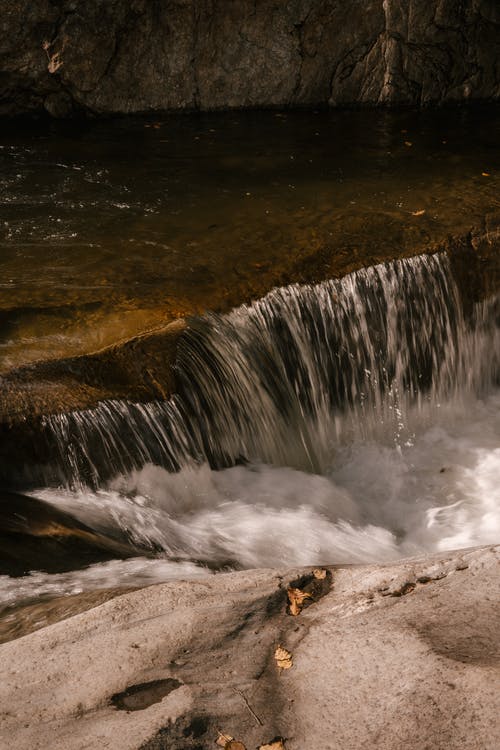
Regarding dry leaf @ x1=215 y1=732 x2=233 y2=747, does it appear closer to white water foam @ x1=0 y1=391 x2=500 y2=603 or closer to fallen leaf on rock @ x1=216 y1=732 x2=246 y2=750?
fallen leaf on rock @ x1=216 y1=732 x2=246 y2=750

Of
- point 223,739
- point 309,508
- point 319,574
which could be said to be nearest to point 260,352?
point 309,508

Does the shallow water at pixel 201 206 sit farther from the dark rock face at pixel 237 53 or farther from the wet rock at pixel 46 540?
the wet rock at pixel 46 540

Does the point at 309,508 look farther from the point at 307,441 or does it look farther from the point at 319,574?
the point at 319,574

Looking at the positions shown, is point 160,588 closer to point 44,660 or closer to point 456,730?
point 44,660

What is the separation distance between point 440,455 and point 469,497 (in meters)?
0.47

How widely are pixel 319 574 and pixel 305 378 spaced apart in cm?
254

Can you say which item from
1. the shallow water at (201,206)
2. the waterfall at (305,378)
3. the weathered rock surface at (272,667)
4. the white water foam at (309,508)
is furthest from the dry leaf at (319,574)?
the shallow water at (201,206)

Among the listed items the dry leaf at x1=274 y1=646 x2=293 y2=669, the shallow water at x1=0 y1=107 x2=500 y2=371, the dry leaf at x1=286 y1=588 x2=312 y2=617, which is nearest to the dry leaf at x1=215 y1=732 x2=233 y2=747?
the dry leaf at x1=274 y1=646 x2=293 y2=669

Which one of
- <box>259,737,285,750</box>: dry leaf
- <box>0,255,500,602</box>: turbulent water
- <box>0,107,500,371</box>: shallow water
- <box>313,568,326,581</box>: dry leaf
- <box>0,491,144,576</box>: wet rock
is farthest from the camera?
<box>0,107,500,371</box>: shallow water

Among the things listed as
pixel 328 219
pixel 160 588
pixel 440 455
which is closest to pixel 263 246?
pixel 328 219

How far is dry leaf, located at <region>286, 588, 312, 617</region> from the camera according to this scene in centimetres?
264

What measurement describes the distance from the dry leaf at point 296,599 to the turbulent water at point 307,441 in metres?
0.79

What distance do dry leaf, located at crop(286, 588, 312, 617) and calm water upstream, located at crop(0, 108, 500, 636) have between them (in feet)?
2.64

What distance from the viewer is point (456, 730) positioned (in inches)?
80.8
